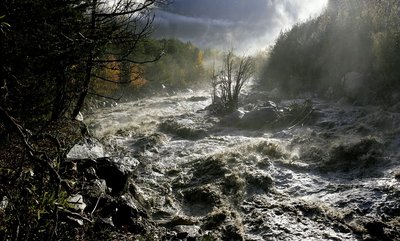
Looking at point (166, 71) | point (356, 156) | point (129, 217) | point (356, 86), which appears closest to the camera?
point (129, 217)

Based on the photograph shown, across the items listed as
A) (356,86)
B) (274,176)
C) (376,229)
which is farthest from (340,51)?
(376,229)

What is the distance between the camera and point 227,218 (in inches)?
269

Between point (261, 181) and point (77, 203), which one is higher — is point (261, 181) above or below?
below

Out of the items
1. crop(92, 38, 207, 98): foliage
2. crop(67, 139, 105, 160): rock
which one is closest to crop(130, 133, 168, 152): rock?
crop(67, 139, 105, 160): rock

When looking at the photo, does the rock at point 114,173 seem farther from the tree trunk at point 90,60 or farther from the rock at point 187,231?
the tree trunk at point 90,60

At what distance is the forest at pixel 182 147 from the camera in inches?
199

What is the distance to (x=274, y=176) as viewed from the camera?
8.96 metres

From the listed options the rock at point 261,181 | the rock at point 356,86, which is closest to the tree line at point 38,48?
the rock at point 261,181

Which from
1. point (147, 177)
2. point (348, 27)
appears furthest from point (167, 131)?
point (348, 27)

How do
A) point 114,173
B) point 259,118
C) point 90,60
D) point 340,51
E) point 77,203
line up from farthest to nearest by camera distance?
point 340,51 → point 259,118 → point 114,173 → point 90,60 → point 77,203

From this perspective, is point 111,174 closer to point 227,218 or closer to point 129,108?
point 227,218

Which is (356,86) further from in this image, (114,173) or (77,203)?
(77,203)

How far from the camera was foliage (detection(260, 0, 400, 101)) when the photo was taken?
14.0 meters

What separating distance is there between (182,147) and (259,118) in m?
3.97
